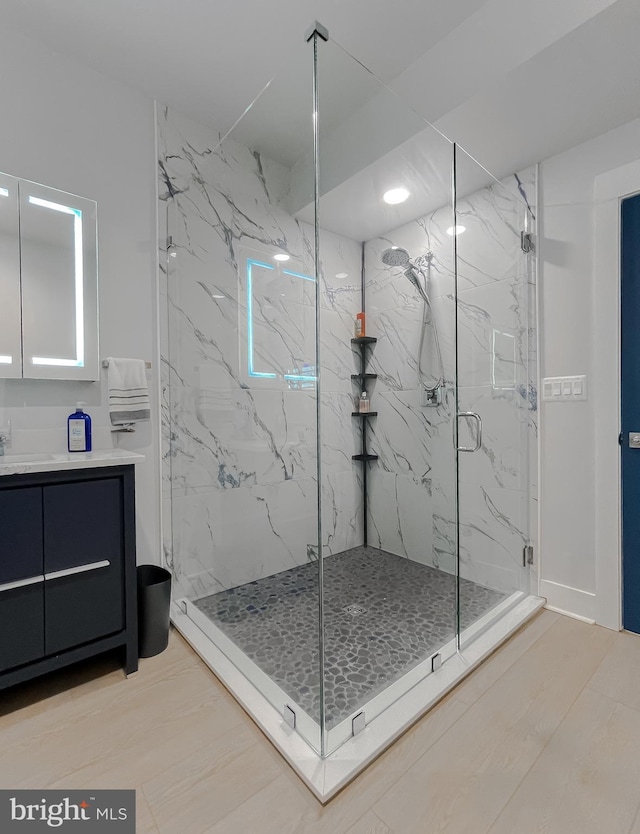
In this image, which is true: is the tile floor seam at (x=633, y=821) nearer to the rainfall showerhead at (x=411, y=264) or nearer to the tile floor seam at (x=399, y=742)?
the tile floor seam at (x=399, y=742)

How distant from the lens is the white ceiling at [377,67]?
57.0 inches

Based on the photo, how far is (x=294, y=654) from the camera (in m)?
1.54

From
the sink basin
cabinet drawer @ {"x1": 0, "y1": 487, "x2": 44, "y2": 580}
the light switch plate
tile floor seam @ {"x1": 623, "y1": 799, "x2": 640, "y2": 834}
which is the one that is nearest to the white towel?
the sink basin

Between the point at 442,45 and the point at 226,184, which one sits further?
the point at 226,184

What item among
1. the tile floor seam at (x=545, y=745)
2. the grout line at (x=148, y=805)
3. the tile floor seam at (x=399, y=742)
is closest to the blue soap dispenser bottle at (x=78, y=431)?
the grout line at (x=148, y=805)

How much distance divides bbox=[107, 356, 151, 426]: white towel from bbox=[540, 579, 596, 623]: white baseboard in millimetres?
2234

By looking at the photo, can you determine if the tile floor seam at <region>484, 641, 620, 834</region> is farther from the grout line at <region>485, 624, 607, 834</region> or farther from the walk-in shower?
the walk-in shower

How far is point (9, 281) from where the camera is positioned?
164cm

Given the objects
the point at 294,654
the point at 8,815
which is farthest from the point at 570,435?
the point at 8,815

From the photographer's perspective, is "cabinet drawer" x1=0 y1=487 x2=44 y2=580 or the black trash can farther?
the black trash can

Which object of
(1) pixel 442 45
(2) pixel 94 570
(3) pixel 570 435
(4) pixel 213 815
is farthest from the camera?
(3) pixel 570 435

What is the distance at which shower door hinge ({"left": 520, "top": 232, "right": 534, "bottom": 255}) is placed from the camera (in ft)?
6.91

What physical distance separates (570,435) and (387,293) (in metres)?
1.17

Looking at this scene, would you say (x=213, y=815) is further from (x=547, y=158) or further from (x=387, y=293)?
(x=547, y=158)
